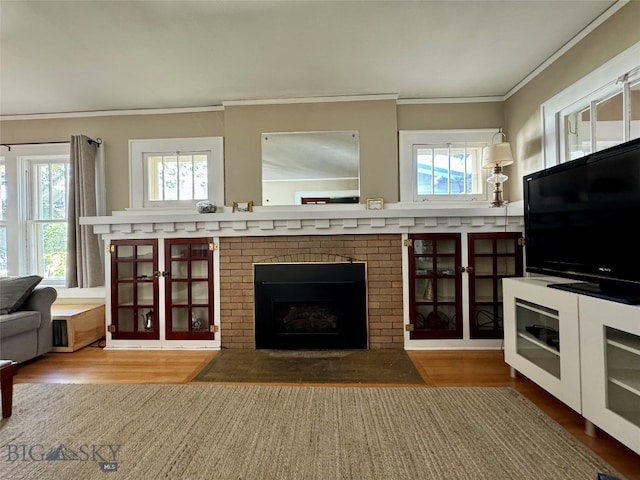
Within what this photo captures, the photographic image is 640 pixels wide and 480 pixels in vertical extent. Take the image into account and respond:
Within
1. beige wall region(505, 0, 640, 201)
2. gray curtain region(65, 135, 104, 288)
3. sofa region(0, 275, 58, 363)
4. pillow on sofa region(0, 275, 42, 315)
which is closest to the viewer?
beige wall region(505, 0, 640, 201)

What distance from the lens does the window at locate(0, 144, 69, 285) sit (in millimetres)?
3268

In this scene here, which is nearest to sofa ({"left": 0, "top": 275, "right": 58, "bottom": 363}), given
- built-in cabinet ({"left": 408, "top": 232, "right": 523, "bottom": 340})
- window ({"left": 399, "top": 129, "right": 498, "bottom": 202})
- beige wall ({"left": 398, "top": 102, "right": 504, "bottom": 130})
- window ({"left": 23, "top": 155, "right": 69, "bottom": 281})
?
window ({"left": 23, "top": 155, "right": 69, "bottom": 281})

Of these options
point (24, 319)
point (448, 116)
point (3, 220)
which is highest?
point (448, 116)

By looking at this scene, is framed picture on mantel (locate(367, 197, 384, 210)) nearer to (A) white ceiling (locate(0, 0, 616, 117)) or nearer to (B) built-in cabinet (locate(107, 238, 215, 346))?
(A) white ceiling (locate(0, 0, 616, 117))

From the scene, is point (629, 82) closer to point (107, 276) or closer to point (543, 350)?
point (543, 350)

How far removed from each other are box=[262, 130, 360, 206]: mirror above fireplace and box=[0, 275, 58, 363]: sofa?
7.14 ft

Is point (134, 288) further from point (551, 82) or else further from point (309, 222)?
point (551, 82)

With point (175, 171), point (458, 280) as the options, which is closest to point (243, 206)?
point (175, 171)

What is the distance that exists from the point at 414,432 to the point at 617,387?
944 millimetres

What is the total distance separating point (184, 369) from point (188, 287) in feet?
2.51

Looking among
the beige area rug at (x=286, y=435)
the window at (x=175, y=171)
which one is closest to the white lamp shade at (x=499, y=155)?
the beige area rug at (x=286, y=435)

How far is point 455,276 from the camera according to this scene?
8.75 feet

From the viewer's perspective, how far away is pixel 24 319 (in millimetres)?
2381

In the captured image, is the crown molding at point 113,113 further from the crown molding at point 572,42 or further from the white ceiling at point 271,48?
the crown molding at point 572,42
